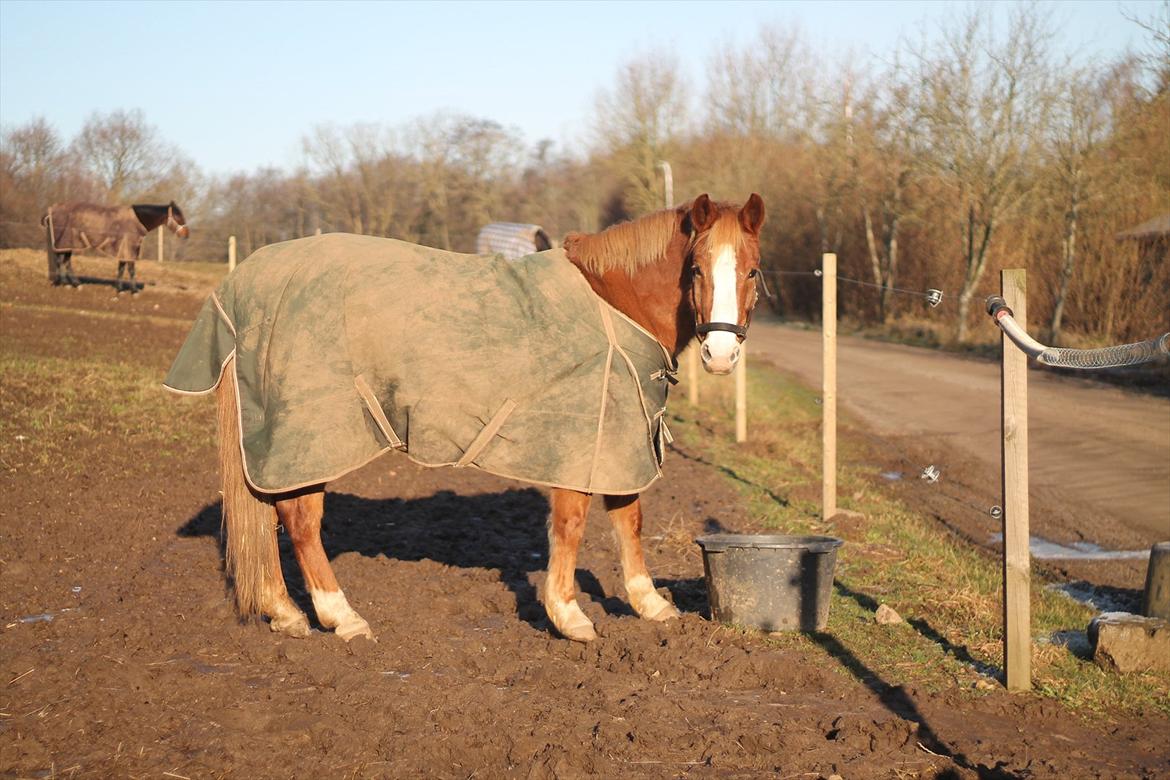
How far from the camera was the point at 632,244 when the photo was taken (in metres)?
5.20

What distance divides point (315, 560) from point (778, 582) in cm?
231

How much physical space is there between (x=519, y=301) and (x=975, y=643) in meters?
2.77

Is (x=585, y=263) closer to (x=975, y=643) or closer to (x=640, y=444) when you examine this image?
(x=640, y=444)

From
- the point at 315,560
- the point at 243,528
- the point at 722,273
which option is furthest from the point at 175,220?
the point at 722,273

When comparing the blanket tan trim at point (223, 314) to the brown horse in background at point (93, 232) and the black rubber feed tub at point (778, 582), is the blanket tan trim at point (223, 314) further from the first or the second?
the brown horse in background at point (93, 232)

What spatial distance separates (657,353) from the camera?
17.1ft

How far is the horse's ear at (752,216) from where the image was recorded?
4.82 m

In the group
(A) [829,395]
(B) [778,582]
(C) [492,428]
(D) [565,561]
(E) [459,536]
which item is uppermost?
(C) [492,428]

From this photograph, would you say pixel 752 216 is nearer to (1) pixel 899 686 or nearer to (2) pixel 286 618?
(1) pixel 899 686

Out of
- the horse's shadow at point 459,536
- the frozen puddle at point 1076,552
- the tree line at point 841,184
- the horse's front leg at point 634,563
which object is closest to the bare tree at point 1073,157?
the tree line at point 841,184

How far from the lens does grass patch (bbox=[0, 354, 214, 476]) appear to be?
9.57 m

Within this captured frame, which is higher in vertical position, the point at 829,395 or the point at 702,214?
the point at 702,214

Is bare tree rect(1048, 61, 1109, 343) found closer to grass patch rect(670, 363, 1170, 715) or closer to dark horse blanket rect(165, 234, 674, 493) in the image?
grass patch rect(670, 363, 1170, 715)

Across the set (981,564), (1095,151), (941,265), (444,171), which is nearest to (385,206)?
(444,171)
